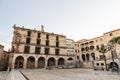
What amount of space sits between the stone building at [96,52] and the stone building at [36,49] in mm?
7700

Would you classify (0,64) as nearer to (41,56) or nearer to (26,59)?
(26,59)

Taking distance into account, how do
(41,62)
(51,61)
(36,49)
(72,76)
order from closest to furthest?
(72,76)
(36,49)
(41,62)
(51,61)

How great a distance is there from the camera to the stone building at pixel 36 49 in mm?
39125

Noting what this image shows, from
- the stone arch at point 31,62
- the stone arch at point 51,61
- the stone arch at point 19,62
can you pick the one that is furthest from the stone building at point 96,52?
the stone arch at point 19,62

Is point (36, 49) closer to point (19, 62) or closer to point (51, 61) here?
point (19, 62)

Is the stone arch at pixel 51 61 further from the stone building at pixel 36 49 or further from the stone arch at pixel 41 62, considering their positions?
the stone arch at pixel 41 62

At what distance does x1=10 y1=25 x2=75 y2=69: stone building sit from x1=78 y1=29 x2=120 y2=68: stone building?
7.70 metres

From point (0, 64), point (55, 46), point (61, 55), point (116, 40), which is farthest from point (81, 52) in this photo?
point (0, 64)

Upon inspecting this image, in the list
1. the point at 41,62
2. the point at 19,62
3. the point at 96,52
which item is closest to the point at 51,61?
the point at 41,62

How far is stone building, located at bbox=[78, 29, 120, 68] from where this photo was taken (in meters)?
33.1

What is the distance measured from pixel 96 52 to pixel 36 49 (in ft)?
84.6

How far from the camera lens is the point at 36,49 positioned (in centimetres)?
4288

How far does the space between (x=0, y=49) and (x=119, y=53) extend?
1585 inches

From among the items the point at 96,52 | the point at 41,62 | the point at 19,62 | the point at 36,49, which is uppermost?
the point at 36,49
